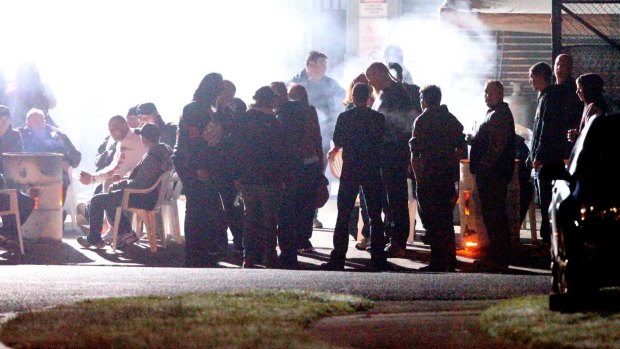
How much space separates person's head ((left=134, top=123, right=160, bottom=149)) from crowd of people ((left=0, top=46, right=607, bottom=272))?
1cm

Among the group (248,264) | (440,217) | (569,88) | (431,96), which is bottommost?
(248,264)

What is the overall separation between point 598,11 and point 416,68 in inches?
216

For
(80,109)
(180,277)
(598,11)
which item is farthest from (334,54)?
(180,277)

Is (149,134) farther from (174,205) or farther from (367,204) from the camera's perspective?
(367,204)

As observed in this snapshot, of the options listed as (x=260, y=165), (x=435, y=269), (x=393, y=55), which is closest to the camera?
(x=435, y=269)

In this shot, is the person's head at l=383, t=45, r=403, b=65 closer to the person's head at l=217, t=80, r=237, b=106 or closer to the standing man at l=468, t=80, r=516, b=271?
the person's head at l=217, t=80, r=237, b=106

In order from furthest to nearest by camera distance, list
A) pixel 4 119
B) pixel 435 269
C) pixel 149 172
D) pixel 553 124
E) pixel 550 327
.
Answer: pixel 4 119 < pixel 149 172 < pixel 553 124 < pixel 435 269 < pixel 550 327

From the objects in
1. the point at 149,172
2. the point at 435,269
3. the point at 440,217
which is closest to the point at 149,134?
the point at 149,172

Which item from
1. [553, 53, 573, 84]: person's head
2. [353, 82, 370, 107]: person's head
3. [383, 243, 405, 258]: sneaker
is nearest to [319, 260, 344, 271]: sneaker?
[383, 243, 405, 258]: sneaker

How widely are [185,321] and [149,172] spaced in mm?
6914

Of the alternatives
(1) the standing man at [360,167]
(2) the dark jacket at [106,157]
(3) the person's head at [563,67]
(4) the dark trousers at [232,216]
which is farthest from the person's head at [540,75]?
(2) the dark jacket at [106,157]

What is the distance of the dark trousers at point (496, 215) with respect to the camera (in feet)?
42.0

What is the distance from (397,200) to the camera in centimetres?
1370

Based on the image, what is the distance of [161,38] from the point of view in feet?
85.7
